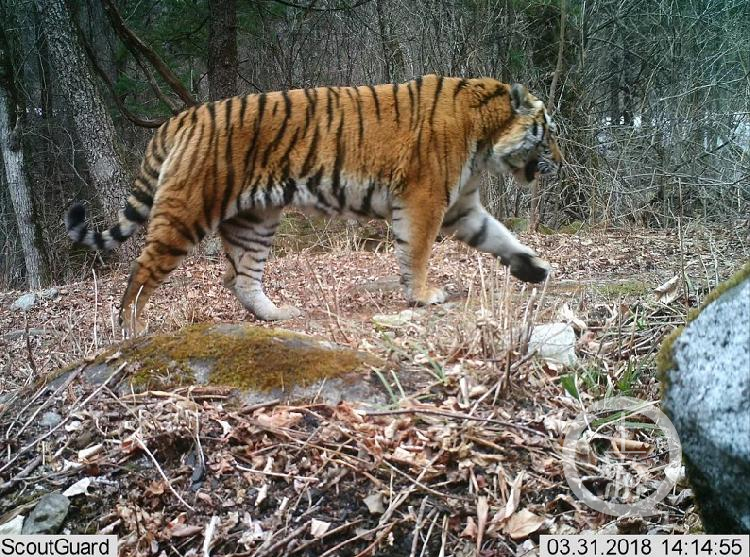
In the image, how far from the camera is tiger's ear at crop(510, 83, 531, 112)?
201 inches

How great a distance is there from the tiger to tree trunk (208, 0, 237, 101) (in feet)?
11.0

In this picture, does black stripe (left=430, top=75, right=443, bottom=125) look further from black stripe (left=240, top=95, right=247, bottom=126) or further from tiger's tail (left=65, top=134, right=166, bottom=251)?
tiger's tail (left=65, top=134, right=166, bottom=251)

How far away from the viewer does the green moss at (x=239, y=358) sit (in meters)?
2.85

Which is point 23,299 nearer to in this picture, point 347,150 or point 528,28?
point 347,150

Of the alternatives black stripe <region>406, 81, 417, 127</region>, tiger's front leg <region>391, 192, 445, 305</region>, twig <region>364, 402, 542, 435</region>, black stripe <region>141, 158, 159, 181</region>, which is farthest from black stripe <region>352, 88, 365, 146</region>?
twig <region>364, 402, 542, 435</region>

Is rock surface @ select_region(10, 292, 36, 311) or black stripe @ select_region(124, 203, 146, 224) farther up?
black stripe @ select_region(124, 203, 146, 224)

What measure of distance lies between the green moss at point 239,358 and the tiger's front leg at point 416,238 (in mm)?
2046

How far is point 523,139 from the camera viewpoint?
5.12 metres

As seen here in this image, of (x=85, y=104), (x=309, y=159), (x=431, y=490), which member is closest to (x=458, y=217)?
(x=309, y=159)

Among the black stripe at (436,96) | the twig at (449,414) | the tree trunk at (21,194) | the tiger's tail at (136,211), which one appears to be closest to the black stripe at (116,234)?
the tiger's tail at (136,211)

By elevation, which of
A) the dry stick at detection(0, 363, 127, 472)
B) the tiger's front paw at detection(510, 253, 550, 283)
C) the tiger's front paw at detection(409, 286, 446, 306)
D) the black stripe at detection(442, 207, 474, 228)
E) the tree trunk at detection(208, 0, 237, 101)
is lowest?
the tiger's front paw at detection(409, 286, 446, 306)

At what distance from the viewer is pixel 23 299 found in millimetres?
7734

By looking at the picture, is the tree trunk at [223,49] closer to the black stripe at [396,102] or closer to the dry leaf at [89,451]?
the black stripe at [396,102]

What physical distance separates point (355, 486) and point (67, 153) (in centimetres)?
1252
